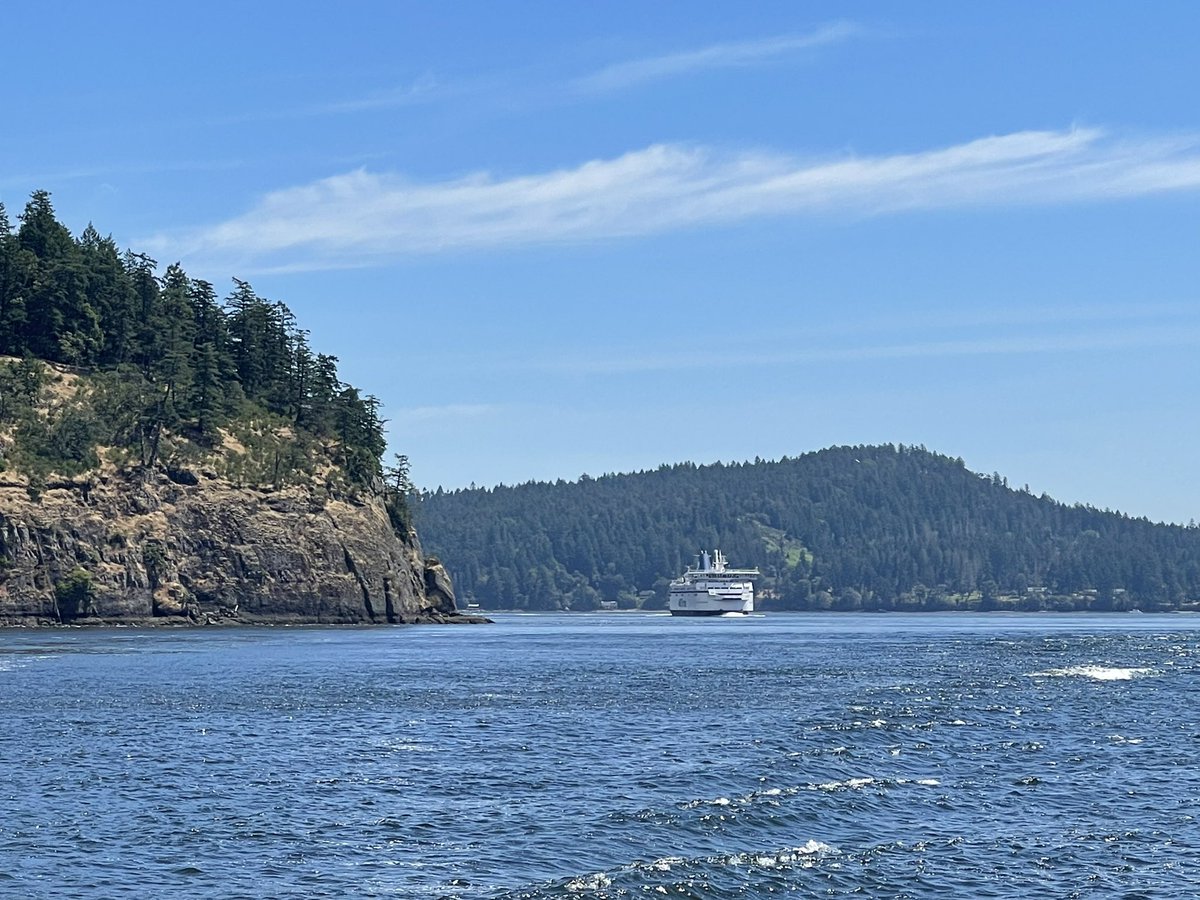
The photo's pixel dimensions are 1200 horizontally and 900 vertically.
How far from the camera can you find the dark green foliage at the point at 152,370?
14600 centimetres

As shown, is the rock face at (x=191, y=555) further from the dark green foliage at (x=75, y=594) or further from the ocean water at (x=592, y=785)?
the ocean water at (x=592, y=785)

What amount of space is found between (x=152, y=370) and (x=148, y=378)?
1.64m

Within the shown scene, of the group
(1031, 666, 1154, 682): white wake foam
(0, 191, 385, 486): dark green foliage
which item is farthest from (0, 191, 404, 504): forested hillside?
(1031, 666, 1154, 682): white wake foam

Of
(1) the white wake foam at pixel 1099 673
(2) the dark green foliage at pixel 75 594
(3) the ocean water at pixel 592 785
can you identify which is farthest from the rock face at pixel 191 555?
(1) the white wake foam at pixel 1099 673

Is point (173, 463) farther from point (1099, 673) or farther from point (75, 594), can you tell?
point (1099, 673)

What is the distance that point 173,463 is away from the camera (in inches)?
5851

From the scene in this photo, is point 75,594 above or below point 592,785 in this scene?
above

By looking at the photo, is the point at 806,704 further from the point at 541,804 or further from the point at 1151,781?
the point at 541,804

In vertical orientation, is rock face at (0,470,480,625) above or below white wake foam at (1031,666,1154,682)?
above

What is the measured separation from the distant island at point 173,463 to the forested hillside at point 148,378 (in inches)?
8.4

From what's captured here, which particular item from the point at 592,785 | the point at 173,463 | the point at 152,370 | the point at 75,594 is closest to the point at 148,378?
the point at 152,370

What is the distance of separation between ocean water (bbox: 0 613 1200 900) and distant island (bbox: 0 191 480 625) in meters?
56.4

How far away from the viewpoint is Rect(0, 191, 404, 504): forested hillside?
145 meters

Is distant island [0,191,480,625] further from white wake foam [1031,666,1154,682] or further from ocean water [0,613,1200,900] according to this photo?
white wake foam [1031,666,1154,682]
